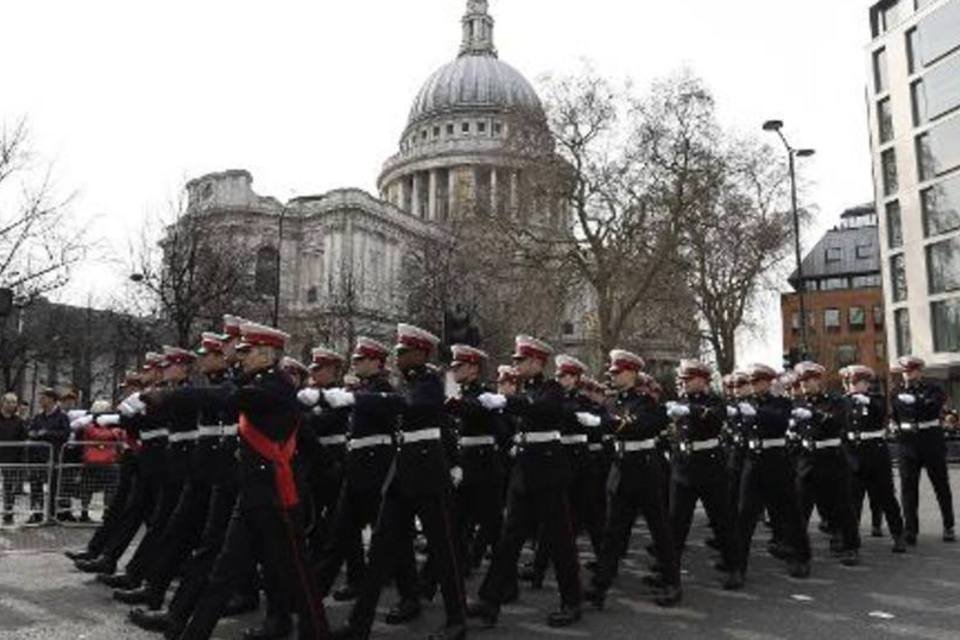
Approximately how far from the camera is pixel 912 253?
47781 mm

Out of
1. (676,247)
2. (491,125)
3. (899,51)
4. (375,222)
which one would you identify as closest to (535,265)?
(676,247)

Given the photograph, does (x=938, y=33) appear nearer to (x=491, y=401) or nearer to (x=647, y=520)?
(x=647, y=520)

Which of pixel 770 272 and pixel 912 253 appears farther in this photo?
pixel 912 253

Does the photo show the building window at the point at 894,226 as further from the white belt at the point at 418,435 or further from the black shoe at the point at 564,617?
the white belt at the point at 418,435

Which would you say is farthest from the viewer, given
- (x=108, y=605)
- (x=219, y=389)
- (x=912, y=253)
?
(x=912, y=253)

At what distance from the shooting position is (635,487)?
27.4 feet

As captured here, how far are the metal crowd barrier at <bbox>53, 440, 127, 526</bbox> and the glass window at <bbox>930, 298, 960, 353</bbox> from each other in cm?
4172

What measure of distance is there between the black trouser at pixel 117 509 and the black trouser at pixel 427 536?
13.5 ft

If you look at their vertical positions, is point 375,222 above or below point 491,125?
below

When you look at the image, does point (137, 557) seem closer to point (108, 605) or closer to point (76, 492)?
point (108, 605)

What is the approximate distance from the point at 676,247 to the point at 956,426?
10851 mm

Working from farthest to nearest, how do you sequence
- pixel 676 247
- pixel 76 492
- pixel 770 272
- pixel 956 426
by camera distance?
pixel 770 272, pixel 676 247, pixel 956 426, pixel 76 492

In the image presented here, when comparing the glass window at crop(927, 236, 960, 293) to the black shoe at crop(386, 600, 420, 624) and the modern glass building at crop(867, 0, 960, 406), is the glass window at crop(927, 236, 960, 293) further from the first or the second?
the black shoe at crop(386, 600, 420, 624)

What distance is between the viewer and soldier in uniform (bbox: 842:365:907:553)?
36.9 feet
